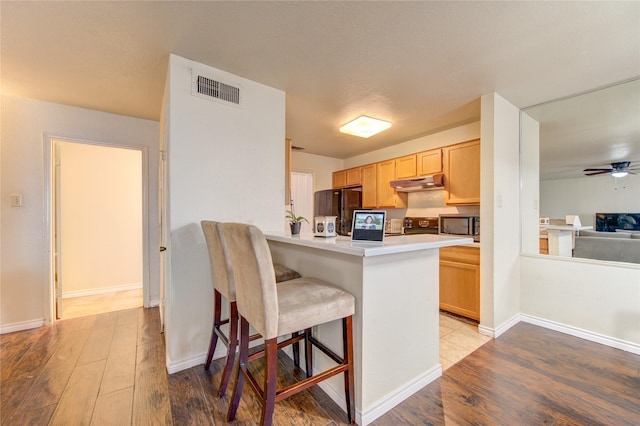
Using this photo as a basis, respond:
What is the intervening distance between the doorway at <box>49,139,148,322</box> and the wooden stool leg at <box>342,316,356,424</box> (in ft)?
9.72

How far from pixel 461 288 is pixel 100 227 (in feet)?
16.4

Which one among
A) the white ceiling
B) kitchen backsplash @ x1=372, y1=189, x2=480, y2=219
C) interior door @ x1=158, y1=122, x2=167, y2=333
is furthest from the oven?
interior door @ x1=158, y1=122, x2=167, y2=333

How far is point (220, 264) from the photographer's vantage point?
1.76 meters

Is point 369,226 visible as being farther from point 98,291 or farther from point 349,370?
point 98,291

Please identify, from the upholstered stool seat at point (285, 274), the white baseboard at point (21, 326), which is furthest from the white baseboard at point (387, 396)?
the white baseboard at point (21, 326)

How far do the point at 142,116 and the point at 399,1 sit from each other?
3.11 metres

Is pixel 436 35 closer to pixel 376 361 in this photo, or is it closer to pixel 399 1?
pixel 399 1

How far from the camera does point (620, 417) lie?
153 cm

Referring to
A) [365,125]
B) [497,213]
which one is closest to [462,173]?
[497,213]

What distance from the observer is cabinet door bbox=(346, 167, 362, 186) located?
481cm

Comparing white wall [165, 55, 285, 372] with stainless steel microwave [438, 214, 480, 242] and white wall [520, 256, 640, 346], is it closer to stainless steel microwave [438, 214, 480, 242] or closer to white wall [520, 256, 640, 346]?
stainless steel microwave [438, 214, 480, 242]

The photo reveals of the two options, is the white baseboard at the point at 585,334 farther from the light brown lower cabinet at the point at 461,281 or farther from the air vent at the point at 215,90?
the air vent at the point at 215,90

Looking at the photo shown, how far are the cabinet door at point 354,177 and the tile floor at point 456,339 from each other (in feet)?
8.80

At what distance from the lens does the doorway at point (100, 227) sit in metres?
3.58
